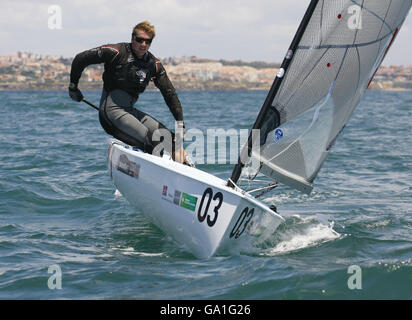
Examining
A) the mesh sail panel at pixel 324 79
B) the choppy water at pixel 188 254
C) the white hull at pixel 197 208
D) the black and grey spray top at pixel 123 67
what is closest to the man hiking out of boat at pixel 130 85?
the black and grey spray top at pixel 123 67

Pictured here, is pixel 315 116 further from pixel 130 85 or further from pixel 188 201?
pixel 130 85

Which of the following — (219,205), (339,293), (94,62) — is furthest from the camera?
(94,62)

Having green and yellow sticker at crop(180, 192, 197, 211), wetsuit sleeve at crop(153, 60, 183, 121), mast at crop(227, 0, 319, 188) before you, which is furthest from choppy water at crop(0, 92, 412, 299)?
wetsuit sleeve at crop(153, 60, 183, 121)

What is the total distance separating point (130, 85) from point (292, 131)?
1.51 metres

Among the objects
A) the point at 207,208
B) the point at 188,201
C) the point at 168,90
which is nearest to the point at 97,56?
the point at 168,90

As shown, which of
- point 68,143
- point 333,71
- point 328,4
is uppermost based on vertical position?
point 328,4

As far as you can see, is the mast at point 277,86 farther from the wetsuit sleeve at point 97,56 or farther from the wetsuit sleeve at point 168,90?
the wetsuit sleeve at point 97,56

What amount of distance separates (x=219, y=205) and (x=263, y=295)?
2.71ft

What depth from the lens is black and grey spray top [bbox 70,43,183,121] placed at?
5043 mm

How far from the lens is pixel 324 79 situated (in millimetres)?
4688

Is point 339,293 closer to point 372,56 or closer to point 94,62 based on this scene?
point 372,56
